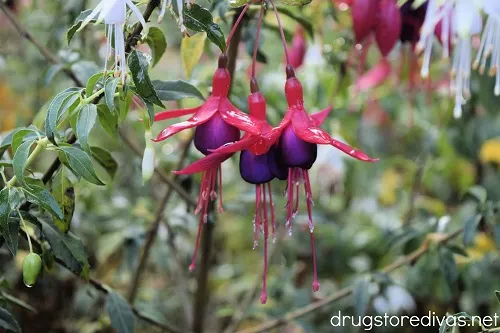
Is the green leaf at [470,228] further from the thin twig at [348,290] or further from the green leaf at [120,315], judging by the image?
the green leaf at [120,315]

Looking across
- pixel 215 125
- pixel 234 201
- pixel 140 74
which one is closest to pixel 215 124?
pixel 215 125

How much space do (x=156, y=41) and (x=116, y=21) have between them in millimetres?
167

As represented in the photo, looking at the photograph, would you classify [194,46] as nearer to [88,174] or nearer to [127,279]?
[88,174]

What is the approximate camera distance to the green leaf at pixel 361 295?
1062 millimetres

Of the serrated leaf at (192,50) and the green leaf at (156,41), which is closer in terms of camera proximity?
the green leaf at (156,41)

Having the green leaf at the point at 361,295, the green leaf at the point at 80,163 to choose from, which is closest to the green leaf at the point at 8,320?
the green leaf at the point at 80,163

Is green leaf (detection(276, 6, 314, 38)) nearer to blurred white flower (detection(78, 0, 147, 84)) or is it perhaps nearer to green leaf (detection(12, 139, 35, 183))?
blurred white flower (detection(78, 0, 147, 84))

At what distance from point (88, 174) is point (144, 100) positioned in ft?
0.33

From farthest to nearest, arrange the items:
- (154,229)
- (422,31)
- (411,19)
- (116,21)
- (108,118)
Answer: (154,229) < (411,19) < (422,31) < (108,118) < (116,21)

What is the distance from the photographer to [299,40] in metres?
1.25

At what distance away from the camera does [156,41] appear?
0.78 metres

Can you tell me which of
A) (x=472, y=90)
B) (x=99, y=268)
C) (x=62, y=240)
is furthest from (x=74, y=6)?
(x=472, y=90)

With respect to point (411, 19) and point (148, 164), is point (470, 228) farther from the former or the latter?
point (148, 164)

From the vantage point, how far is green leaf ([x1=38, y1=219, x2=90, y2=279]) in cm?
79
